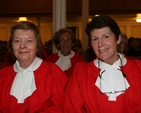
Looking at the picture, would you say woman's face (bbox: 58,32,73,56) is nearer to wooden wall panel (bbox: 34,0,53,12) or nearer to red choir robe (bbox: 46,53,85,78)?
red choir robe (bbox: 46,53,85,78)

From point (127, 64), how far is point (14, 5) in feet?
21.1

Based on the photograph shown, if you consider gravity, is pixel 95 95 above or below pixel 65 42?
below

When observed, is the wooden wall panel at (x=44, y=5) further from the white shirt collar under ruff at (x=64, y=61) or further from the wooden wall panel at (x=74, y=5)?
the white shirt collar under ruff at (x=64, y=61)

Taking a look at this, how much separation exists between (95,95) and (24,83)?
565 mm

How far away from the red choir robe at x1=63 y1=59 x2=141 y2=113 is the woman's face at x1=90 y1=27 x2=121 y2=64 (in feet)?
0.48

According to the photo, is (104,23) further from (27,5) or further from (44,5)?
(27,5)

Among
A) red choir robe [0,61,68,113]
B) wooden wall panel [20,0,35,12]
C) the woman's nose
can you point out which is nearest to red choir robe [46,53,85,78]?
red choir robe [0,61,68,113]

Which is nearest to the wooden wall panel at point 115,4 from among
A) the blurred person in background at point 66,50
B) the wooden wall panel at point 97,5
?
the wooden wall panel at point 97,5

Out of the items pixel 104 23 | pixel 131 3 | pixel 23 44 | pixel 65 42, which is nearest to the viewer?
pixel 104 23

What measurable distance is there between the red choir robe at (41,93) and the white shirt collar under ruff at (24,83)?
0.09 ft

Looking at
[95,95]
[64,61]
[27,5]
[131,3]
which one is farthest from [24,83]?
[27,5]

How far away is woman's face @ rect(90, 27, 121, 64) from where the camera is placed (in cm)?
170

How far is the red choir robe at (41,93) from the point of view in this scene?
1.78 metres

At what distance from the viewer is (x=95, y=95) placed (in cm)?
171
